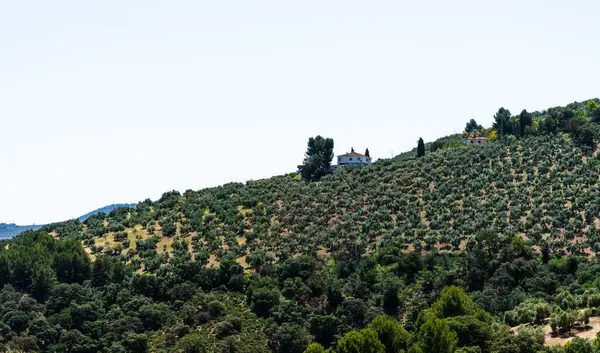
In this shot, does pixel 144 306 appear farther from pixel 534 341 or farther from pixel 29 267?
pixel 534 341

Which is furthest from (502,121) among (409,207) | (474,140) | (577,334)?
(577,334)

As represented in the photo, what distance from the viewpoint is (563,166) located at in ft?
323

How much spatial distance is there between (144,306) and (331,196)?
122 feet

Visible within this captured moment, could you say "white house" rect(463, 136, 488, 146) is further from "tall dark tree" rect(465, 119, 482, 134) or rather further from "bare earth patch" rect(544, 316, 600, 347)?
"bare earth patch" rect(544, 316, 600, 347)

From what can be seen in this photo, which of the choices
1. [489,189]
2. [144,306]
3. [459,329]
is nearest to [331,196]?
[489,189]

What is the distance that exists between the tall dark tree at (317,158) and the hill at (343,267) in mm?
13387

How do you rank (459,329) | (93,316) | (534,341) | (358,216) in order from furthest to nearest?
(358,216)
(93,316)
(459,329)
(534,341)

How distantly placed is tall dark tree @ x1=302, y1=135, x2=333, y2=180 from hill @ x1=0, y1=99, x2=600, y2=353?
13.4 meters

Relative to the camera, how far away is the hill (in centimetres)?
5827

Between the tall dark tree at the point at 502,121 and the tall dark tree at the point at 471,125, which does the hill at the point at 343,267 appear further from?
the tall dark tree at the point at 471,125

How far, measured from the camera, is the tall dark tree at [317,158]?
124188 millimetres

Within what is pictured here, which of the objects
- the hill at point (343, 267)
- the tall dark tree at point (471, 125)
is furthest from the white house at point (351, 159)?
the tall dark tree at point (471, 125)

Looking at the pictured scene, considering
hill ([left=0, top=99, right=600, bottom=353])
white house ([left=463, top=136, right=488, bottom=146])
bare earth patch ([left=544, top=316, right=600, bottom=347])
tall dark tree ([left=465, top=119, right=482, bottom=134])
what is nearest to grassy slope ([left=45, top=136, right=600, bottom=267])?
hill ([left=0, top=99, right=600, bottom=353])

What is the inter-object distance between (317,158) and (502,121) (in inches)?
1459
